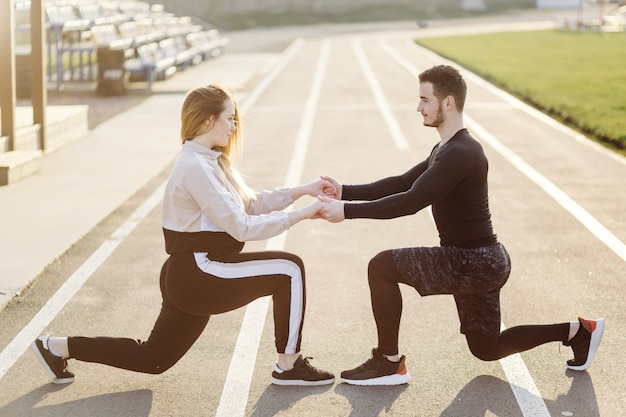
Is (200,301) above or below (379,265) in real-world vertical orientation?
below

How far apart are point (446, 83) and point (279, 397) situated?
1.98 m

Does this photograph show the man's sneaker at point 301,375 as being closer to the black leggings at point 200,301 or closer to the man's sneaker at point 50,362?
the black leggings at point 200,301

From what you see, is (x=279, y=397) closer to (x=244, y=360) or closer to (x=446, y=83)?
(x=244, y=360)

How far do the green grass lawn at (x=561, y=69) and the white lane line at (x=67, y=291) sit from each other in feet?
27.3

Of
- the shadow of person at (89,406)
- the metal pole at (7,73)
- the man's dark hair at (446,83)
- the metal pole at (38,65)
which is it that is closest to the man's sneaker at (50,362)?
the shadow of person at (89,406)

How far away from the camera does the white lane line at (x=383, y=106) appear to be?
1620cm

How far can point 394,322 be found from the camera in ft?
18.6

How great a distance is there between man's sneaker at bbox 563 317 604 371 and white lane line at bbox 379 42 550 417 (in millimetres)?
305

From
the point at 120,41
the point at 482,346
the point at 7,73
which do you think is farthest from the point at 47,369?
the point at 120,41

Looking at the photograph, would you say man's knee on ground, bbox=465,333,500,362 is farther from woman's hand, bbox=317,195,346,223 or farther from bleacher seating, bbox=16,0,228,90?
bleacher seating, bbox=16,0,228,90

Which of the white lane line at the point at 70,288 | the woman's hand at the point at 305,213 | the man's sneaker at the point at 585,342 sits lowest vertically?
the white lane line at the point at 70,288

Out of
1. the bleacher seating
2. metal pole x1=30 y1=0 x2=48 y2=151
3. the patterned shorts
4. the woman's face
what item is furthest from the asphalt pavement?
the bleacher seating

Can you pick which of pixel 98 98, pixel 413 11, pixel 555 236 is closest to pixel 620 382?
pixel 555 236

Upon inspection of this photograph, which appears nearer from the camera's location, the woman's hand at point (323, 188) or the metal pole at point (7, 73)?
the woman's hand at point (323, 188)
